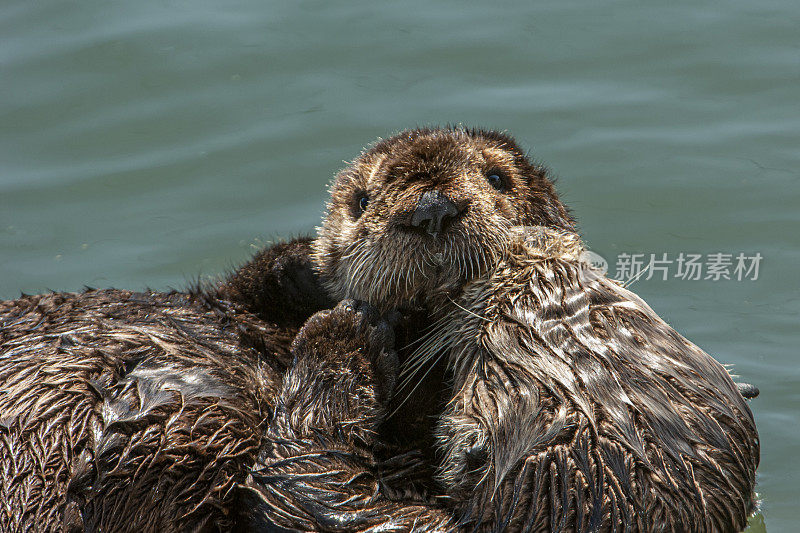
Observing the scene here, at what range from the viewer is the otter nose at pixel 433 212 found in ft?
10.6

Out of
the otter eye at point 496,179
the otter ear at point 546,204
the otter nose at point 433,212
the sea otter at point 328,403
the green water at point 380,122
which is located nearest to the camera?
the sea otter at point 328,403

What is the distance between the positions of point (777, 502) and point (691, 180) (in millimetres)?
2591

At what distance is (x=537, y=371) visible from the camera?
3.06 metres

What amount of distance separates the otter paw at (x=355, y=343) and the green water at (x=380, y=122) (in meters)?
2.29

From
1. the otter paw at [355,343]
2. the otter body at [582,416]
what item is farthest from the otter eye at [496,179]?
the otter paw at [355,343]

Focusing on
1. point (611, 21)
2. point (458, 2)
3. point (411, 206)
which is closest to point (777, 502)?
point (411, 206)

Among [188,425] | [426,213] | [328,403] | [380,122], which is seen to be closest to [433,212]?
[426,213]

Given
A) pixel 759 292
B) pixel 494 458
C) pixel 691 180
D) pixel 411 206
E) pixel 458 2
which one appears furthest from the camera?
pixel 458 2

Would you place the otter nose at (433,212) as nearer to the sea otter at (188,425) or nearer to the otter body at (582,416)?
the otter body at (582,416)

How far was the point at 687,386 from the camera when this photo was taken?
309cm

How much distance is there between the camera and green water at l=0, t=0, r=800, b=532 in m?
5.94

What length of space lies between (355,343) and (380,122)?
3.77 m

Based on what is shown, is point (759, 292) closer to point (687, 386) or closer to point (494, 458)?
point (687, 386)

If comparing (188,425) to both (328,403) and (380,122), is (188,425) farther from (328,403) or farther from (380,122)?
(380,122)
